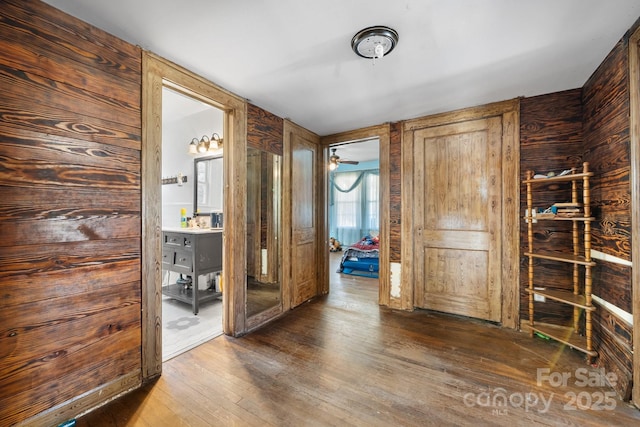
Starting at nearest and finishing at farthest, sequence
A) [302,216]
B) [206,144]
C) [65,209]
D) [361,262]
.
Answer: [65,209]
[302,216]
[206,144]
[361,262]

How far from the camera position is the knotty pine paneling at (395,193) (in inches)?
132

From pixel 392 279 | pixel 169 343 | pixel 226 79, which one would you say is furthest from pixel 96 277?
pixel 392 279

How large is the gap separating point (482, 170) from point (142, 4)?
3238 mm

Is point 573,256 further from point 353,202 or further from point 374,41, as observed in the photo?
point 353,202

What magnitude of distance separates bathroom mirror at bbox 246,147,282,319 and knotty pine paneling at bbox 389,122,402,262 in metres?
1.43

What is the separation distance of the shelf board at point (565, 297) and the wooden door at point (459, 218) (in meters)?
0.43

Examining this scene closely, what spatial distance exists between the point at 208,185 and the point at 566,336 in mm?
4366

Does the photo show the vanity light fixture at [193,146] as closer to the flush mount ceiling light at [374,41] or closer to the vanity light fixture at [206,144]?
the vanity light fixture at [206,144]

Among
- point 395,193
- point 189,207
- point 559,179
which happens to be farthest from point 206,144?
point 559,179

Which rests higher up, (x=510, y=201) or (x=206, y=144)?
(x=206, y=144)

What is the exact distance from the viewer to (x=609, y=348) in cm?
191

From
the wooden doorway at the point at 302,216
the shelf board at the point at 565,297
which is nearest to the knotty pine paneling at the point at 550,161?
the shelf board at the point at 565,297

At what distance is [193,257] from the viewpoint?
304 cm

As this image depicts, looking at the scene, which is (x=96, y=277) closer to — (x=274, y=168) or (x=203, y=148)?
(x=274, y=168)
